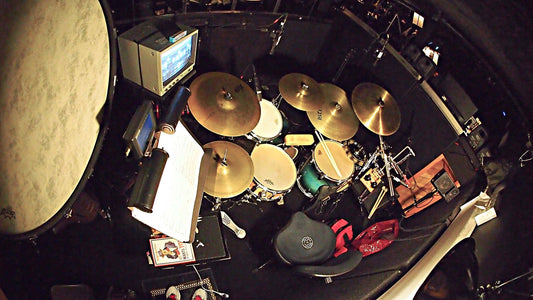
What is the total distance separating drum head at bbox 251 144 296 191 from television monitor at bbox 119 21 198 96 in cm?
119

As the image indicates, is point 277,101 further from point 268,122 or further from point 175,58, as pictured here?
point 175,58

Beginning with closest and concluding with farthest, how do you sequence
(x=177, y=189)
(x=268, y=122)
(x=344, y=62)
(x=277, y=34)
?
(x=177, y=189)
(x=268, y=122)
(x=277, y=34)
(x=344, y=62)

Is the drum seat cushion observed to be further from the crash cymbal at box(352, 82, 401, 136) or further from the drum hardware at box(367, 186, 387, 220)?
the crash cymbal at box(352, 82, 401, 136)

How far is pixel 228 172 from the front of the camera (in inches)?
142

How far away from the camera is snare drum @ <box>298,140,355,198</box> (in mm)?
4258

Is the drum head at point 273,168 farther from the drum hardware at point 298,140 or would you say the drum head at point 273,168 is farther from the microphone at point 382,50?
the microphone at point 382,50

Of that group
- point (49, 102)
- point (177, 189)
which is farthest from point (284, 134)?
point (49, 102)

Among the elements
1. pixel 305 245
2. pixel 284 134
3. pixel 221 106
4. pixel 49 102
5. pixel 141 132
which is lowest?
pixel 305 245

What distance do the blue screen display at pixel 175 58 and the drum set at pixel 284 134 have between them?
1.01ft

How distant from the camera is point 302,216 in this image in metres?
3.79

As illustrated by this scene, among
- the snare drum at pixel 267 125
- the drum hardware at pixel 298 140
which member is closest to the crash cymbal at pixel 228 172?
the snare drum at pixel 267 125

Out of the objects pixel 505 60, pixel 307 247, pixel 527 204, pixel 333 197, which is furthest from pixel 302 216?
pixel 505 60

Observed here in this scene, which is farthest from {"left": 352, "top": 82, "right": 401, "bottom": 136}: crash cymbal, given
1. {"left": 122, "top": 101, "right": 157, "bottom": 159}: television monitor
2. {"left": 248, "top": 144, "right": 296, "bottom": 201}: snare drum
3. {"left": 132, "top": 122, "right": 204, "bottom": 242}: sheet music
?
{"left": 122, "top": 101, "right": 157, "bottom": 159}: television monitor

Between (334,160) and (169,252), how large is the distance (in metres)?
2.08
